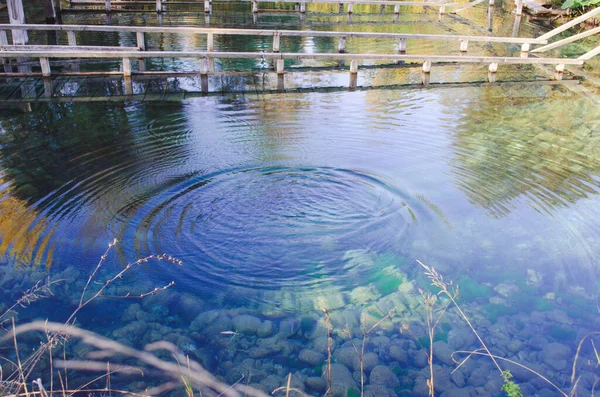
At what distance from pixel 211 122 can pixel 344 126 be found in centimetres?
218

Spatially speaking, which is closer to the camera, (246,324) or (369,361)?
(369,361)

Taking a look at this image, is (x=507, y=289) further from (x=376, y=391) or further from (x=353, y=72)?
(x=353, y=72)

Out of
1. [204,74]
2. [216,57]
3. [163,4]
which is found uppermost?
[163,4]

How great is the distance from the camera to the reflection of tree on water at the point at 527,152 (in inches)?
258

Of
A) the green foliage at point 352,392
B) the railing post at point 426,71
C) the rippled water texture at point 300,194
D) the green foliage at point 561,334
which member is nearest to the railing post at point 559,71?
→ the railing post at point 426,71

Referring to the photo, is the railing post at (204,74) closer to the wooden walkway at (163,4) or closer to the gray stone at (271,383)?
the gray stone at (271,383)

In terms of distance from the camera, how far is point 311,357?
4078mm

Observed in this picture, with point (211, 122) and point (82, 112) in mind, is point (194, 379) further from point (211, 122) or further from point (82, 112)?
point (82, 112)

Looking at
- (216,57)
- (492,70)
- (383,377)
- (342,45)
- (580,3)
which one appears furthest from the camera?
(580,3)

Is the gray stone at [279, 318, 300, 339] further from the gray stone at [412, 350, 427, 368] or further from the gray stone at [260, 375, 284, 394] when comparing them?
the gray stone at [412, 350, 427, 368]

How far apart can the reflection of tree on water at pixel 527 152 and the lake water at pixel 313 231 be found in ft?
0.13

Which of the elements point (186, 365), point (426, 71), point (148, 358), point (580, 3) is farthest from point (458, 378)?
point (580, 3)

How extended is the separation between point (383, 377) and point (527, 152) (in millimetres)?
5199

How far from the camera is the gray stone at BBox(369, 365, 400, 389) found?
385 cm
